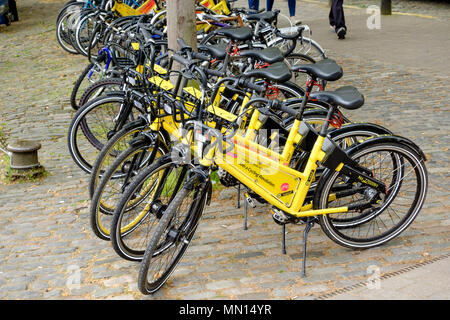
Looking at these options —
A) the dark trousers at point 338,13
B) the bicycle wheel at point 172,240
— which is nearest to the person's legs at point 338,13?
the dark trousers at point 338,13

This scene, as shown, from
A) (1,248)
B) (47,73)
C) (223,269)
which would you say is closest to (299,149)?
(223,269)

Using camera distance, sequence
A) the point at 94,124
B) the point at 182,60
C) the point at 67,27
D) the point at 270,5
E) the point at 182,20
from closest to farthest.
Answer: the point at 182,60 → the point at 182,20 → the point at 94,124 → the point at 67,27 → the point at 270,5

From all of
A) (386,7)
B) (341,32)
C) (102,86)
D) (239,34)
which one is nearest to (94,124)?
(102,86)

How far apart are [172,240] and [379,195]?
1.59m

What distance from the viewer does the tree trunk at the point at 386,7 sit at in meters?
13.7

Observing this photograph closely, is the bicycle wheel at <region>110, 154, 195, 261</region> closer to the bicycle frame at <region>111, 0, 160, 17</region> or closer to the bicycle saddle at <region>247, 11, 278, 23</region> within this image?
the bicycle saddle at <region>247, 11, 278, 23</region>

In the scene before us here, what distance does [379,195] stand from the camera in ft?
15.6

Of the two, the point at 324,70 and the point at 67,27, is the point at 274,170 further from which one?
the point at 67,27

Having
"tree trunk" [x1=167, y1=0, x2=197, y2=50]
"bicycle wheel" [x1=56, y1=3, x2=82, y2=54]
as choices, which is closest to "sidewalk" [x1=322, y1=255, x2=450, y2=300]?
"tree trunk" [x1=167, y1=0, x2=197, y2=50]

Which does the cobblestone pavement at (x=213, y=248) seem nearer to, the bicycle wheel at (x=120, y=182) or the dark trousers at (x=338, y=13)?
the bicycle wheel at (x=120, y=182)
